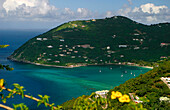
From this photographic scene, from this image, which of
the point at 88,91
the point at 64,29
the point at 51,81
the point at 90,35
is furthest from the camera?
the point at 64,29

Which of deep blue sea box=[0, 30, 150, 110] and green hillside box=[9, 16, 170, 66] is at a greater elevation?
green hillside box=[9, 16, 170, 66]

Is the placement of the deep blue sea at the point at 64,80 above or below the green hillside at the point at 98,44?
below

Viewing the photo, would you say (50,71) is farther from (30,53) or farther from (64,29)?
(64,29)

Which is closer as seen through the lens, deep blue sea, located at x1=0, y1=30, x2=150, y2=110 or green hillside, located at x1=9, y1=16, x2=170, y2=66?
deep blue sea, located at x1=0, y1=30, x2=150, y2=110

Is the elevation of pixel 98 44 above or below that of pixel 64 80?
above

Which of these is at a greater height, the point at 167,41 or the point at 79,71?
the point at 167,41

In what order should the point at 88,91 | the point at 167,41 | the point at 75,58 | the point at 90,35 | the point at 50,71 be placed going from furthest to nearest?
1. the point at 90,35
2. the point at 167,41
3. the point at 75,58
4. the point at 50,71
5. the point at 88,91

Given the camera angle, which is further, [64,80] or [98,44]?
[98,44]

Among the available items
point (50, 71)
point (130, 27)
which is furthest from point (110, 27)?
point (50, 71)
